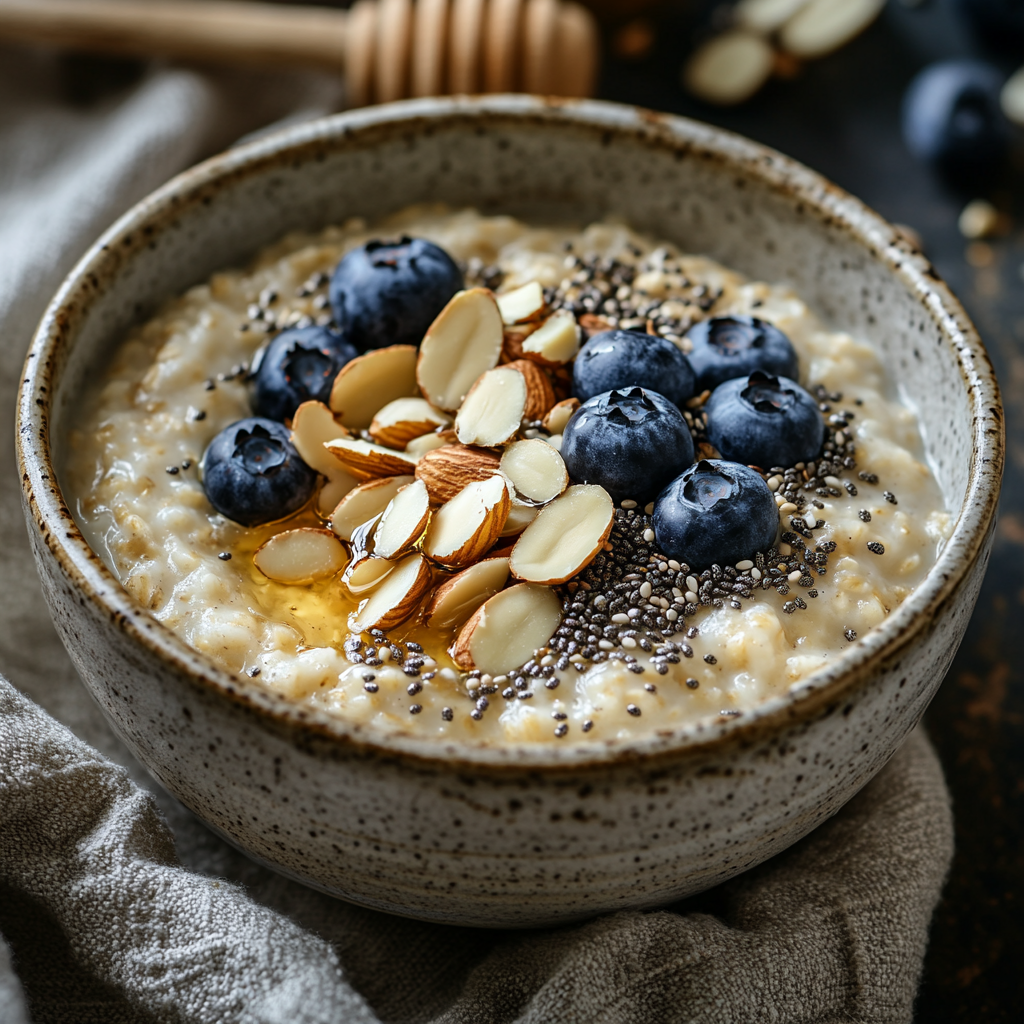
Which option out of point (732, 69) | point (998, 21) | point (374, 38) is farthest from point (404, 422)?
point (998, 21)

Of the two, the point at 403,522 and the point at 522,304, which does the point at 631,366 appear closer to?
the point at 522,304

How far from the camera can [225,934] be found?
1550 millimetres

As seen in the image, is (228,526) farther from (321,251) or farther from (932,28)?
(932,28)

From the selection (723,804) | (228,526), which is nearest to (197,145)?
(228,526)

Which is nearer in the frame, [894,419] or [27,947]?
[27,947]

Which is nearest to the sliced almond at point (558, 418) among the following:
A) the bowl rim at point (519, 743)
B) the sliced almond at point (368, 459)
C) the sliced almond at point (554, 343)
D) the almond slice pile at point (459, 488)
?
the almond slice pile at point (459, 488)

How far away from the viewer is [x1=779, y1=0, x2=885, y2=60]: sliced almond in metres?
3.30

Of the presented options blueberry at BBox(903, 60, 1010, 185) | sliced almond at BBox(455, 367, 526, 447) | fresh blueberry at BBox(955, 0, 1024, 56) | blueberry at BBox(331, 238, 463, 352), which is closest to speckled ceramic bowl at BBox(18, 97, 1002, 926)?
blueberry at BBox(331, 238, 463, 352)

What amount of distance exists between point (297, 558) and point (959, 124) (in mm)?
2214

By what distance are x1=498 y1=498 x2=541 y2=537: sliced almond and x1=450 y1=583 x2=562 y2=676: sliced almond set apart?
0.09 m

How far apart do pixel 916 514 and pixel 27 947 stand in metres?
1.44

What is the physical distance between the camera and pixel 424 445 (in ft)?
5.93

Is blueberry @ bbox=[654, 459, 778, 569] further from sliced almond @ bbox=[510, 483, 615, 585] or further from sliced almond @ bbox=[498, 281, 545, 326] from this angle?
sliced almond @ bbox=[498, 281, 545, 326]

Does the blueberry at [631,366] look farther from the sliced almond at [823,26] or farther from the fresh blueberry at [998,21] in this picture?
the fresh blueberry at [998,21]
